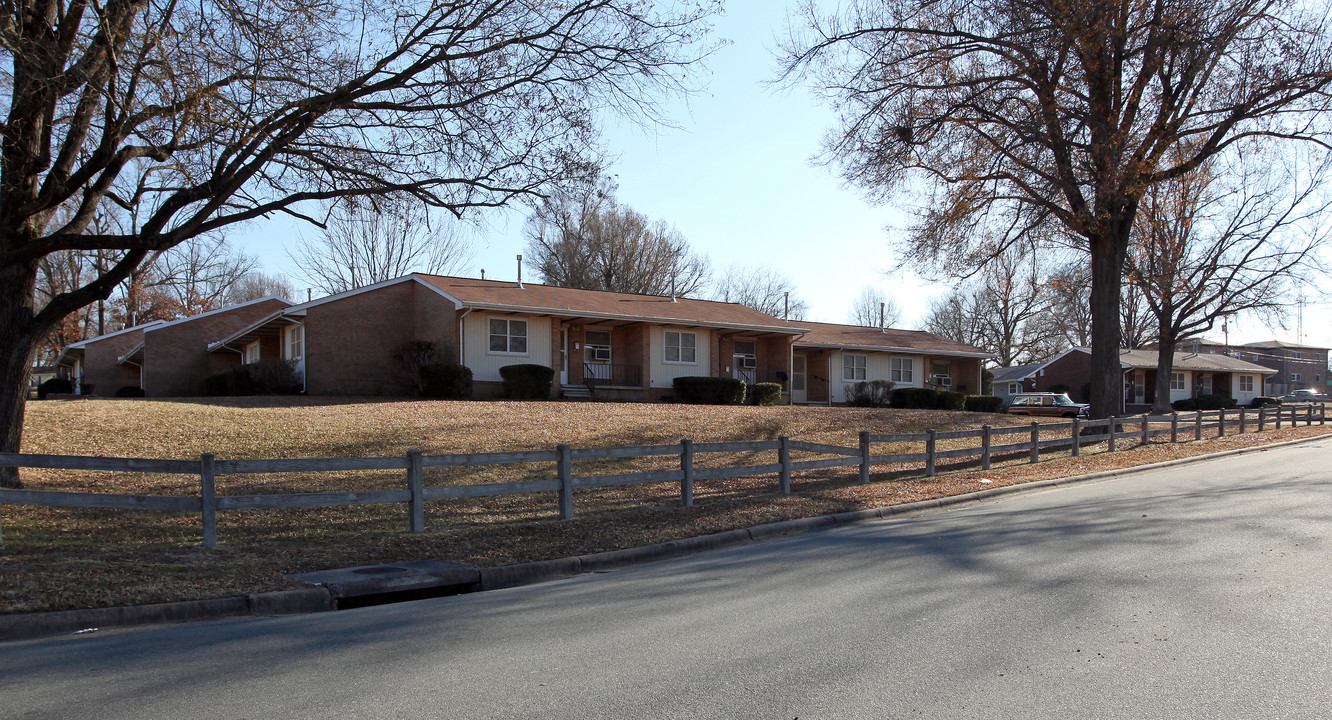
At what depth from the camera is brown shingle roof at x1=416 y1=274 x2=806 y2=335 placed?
29.2 meters

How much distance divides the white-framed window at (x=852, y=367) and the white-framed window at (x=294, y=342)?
2281 centimetres

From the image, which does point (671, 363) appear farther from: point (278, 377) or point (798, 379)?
point (278, 377)

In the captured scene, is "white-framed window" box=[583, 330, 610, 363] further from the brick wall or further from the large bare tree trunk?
the large bare tree trunk

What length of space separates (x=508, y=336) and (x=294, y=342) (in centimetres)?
829

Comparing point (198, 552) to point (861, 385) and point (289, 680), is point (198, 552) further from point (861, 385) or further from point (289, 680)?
point (861, 385)

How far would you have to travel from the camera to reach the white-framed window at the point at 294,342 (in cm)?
3027

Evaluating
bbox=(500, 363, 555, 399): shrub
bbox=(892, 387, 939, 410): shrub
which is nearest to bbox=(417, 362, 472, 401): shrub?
bbox=(500, 363, 555, 399): shrub

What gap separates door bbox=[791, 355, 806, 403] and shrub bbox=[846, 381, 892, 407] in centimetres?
231

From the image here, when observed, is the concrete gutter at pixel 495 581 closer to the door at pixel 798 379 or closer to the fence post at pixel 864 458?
the fence post at pixel 864 458

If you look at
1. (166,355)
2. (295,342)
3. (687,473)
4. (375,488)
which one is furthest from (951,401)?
(166,355)

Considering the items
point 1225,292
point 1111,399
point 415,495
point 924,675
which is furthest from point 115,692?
point 1225,292

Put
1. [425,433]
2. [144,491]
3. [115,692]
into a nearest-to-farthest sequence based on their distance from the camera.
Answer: [115,692] → [144,491] → [425,433]

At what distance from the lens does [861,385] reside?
38438mm

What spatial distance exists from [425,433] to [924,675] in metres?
15.8
